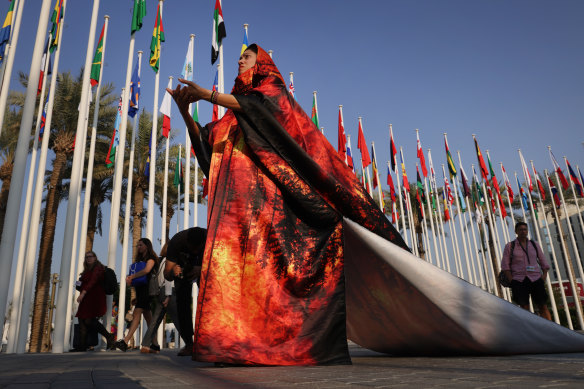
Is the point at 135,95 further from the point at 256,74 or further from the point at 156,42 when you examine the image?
the point at 256,74

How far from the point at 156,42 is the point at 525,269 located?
11.4m

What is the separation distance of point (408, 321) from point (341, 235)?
88 centimetres

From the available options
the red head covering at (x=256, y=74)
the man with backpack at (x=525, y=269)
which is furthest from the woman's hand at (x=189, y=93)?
the man with backpack at (x=525, y=269)

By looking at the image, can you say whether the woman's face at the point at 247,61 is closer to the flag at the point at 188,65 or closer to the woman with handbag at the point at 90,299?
the woman with handbag at the point at 90,299

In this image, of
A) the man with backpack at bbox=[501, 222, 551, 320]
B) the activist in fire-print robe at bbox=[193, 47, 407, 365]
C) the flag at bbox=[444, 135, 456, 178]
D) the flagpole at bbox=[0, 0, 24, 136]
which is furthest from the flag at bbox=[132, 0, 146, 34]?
the flag at bbox=[444, 135, 456, 178]

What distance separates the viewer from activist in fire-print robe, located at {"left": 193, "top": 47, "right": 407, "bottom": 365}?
303 centimetres

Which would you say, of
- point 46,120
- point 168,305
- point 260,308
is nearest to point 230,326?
point 260,308

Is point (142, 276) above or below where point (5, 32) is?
below

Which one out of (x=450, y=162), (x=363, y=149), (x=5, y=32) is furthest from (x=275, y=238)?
(x=450, y=162)

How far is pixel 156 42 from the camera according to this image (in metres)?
13.3

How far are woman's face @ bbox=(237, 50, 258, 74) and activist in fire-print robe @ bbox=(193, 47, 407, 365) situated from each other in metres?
0.25

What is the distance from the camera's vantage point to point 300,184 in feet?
11.3

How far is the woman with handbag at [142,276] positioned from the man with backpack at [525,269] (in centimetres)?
535

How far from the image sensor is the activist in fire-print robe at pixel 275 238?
3033 millimetres
